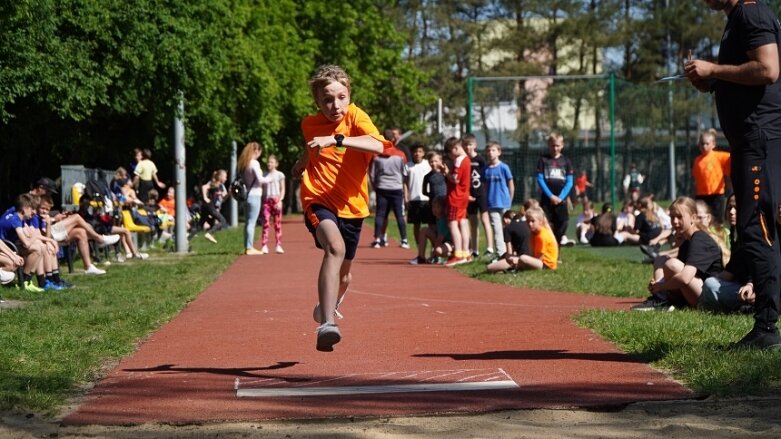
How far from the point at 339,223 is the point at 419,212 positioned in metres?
13.2

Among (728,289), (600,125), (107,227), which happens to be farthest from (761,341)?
(600,125)

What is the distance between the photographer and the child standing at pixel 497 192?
19786mm

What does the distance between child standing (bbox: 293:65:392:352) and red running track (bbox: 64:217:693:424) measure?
2.30ft

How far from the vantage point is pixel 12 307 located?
1323cm

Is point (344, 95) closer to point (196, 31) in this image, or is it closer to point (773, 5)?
point (196, 31)

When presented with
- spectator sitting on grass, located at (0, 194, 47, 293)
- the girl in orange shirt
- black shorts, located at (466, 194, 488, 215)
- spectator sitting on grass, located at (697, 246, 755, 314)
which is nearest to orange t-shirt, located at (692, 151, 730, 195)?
the girl in orange shirt

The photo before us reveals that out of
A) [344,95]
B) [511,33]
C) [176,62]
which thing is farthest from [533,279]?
[511,33]

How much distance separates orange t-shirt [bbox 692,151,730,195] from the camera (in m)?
18.5

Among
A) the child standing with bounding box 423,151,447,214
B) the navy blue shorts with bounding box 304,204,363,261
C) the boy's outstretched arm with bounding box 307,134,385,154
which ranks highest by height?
the boy's outstretched arm with bounding box 307,134,385,154

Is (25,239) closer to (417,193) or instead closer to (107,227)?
(107,227)

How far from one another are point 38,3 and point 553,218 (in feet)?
26.2

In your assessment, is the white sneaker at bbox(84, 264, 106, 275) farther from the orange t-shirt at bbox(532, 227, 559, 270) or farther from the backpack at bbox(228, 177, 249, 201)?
the orange t-shirt at bbox(532, 227, 559, 270)

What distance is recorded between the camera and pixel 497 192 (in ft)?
65.4

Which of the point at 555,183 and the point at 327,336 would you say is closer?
the point at 327,336
